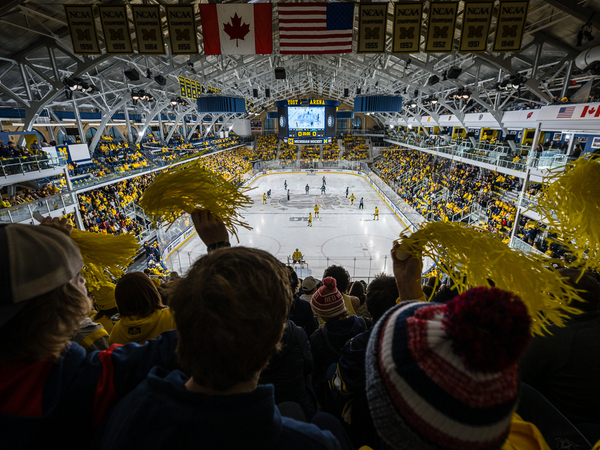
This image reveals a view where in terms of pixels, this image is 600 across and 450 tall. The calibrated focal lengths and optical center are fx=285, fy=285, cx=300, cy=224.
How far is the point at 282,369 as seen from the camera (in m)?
1.70

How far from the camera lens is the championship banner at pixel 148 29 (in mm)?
6887

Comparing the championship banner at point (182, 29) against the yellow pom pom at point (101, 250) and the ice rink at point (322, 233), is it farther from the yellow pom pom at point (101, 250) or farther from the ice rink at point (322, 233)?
the ice rink at point (322, 233)

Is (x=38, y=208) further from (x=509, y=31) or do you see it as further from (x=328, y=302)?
(x=509, y=31)

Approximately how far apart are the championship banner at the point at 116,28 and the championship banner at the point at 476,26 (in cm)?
794

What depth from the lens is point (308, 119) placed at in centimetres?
2344

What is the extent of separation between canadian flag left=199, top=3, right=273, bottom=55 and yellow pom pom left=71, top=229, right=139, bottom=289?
673 cm

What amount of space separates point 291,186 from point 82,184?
18.4 meters

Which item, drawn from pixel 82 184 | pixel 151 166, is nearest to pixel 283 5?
pixel 82 184

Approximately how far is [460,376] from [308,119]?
2449cm

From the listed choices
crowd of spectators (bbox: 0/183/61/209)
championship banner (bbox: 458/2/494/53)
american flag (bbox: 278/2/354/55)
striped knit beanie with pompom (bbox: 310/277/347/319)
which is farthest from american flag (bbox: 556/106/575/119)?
crowd of spectators (bbox: 0/183/61/209)

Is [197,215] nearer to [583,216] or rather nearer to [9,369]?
[9,369]

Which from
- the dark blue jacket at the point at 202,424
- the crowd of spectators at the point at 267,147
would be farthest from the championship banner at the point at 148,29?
the crowd of spectators at the point at 267,147

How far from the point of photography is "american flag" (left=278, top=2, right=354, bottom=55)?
720cm

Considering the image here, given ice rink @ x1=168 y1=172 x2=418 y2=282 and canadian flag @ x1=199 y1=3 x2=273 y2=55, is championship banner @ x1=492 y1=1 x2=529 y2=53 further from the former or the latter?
ice rink @ x1=168 y1=172 x2=418 y2=282
